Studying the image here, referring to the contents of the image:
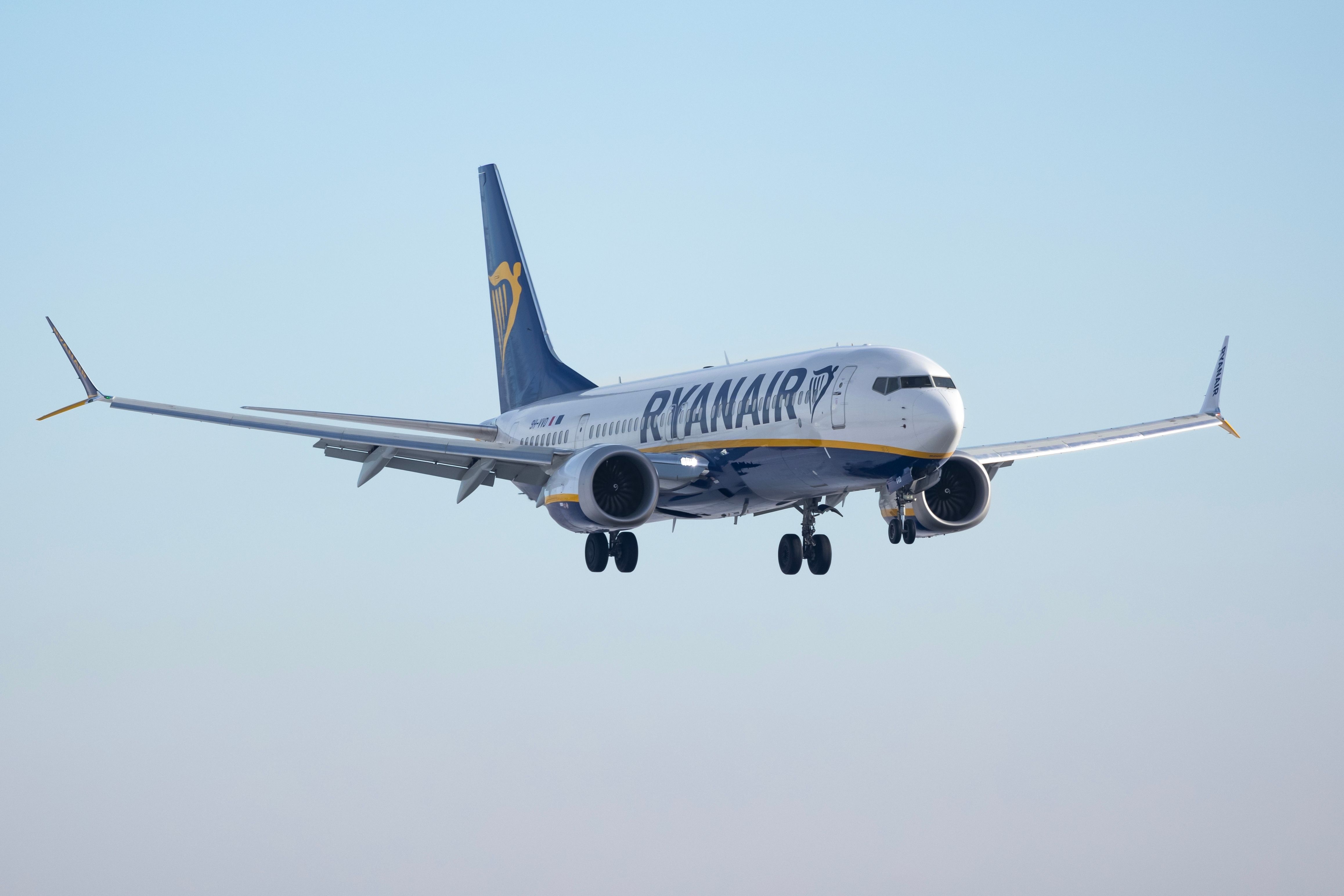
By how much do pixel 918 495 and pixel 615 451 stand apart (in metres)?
7.63

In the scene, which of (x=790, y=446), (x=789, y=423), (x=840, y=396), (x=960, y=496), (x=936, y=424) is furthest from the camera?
(x=960, y=496)

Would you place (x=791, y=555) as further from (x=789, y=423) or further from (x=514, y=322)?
(x=514, y=322)

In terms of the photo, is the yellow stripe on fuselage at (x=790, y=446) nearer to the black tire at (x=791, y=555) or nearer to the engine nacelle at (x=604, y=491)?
the engine nacelle at (x=604, y=491)

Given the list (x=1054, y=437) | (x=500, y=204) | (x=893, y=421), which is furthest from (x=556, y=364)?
(x=893, y=421)

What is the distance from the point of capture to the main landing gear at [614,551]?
143 ft

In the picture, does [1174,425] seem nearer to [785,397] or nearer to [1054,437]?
[1054,437]

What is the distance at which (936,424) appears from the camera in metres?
36.1

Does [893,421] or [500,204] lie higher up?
[500,204]

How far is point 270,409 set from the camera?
4403cm

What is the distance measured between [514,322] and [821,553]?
61.3 feet

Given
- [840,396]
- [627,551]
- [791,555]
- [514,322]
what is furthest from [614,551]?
[514,322]

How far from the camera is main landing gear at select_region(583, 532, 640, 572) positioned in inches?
1719

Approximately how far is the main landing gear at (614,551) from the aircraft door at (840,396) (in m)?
7.89

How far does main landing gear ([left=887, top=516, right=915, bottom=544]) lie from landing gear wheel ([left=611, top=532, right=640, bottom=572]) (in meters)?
7.97
